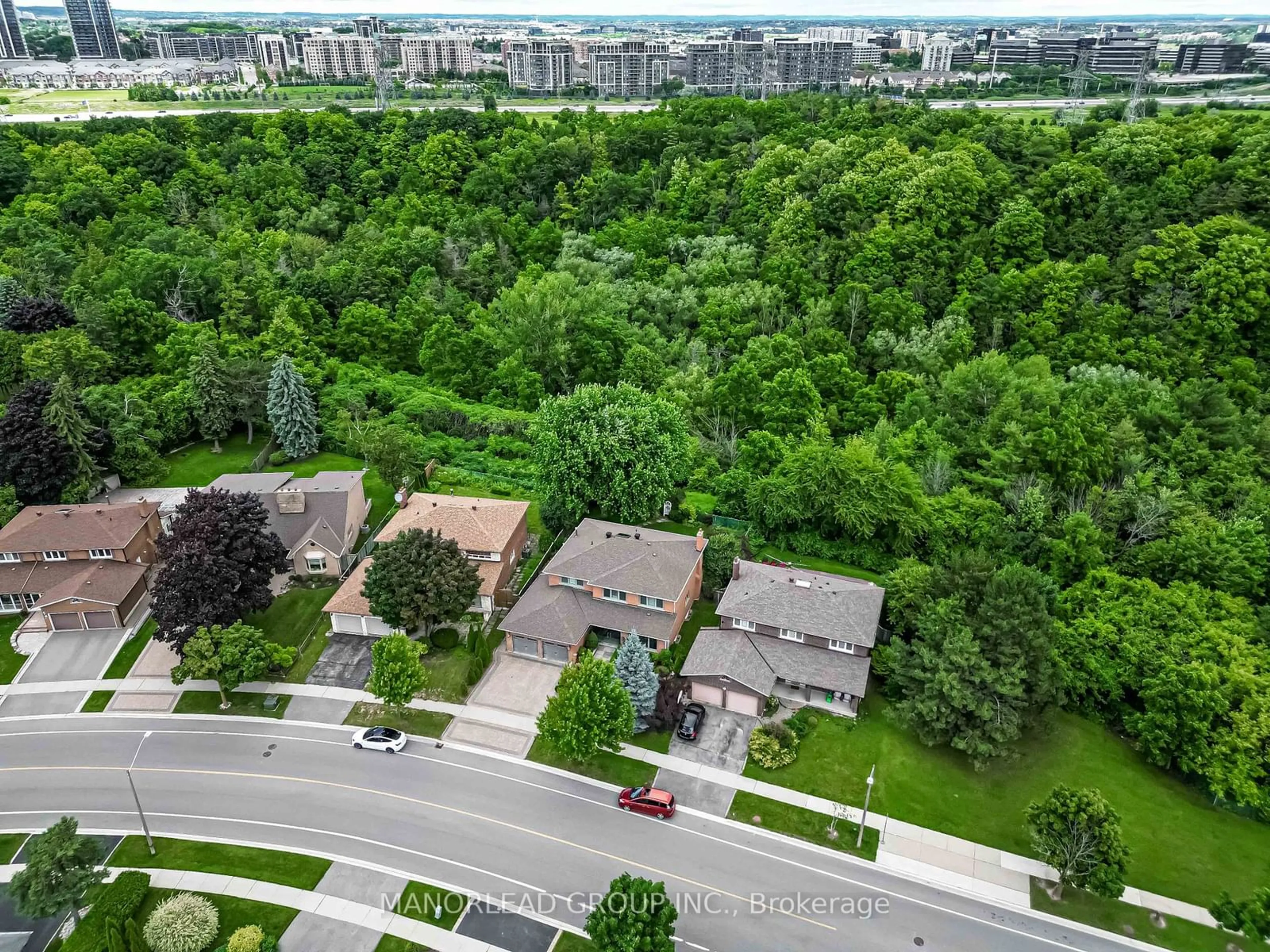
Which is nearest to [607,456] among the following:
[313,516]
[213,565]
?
[313,516]

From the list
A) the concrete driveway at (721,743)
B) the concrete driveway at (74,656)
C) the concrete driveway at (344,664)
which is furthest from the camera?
the concrete driveway at (74,656)

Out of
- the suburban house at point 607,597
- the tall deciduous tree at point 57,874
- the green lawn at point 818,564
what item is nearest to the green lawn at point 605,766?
the suburban house at point 607,597

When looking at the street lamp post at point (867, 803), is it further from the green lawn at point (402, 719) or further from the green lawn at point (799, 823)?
the green lawn at point (402, 719)

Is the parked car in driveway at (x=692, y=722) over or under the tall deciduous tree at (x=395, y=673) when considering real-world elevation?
under

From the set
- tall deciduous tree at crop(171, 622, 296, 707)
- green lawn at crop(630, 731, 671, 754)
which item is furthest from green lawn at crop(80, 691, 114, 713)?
green lawn at crop(630, 731, 671, 754)

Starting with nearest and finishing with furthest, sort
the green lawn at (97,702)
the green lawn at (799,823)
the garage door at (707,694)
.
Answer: the green lawn at (799,823) → the garage door at (707,694) → the green lawn at (97,702)

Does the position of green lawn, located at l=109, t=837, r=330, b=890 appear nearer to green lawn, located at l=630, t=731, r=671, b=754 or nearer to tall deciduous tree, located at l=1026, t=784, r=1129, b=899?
green lawn, located at l=630, t=731, r=671, b=754

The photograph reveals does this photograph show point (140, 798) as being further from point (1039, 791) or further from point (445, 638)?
point (1039, 791)
